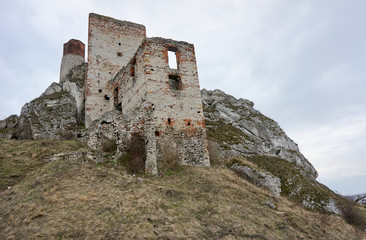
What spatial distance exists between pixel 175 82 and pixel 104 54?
9.75m

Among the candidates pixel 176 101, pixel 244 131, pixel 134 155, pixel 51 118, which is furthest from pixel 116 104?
pixel 244 131

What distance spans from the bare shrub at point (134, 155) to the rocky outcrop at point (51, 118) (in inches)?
329

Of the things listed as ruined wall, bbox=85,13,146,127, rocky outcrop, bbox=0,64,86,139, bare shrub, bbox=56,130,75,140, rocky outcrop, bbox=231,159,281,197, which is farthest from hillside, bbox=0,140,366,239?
ruined wall, bbox=85,13,146,127

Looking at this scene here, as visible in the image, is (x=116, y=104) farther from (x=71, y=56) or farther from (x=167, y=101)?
(x=71, y=56)

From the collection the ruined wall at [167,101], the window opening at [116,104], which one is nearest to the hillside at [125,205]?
the ruined wall at [167,101]

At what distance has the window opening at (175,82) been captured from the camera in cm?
1609

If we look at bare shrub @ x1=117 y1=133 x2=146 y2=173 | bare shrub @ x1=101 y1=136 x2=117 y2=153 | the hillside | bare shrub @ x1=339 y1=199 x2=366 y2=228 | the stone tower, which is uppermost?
the stone tower

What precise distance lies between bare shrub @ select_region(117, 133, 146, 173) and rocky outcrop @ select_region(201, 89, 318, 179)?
10.5m

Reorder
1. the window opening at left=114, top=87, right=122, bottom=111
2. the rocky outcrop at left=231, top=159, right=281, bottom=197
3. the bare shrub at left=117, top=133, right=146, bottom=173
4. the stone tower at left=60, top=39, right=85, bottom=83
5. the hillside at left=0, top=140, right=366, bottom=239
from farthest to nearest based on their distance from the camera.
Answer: the stone tower at left=60, top=39, right=85, bottom=83 → the window opening at left=114, top=87, right=122, bottom=111 → the rocky outcrop at left=231, top=159, right=281, bottom=197 → the bare shrub at left=117, top=133, right=146, bottom=173 → the hillside at left=0, top=140, right=366, bottom=239

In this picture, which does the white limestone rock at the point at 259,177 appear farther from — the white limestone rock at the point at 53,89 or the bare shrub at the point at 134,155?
the white limestone rock at the point at 53,89

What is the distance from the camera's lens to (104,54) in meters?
22.7

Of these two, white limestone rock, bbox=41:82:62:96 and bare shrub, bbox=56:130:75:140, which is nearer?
bare shrub, bbox=56:130:75:140

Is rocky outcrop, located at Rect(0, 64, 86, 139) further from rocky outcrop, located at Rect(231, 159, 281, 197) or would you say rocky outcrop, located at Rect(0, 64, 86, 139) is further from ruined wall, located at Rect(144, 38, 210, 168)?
rocky outcrop, located at Rect(231, 159, 281, 197)

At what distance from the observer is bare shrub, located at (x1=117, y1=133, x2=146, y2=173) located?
472 inches
